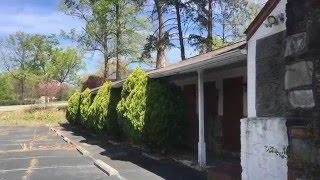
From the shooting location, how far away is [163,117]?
50.9 feet

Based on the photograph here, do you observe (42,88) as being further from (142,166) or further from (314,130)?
(314,130)

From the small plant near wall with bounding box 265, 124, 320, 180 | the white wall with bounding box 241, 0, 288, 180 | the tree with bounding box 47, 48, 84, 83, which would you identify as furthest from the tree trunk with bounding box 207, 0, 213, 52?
the tree with bounding box 47, 48, 84, 83

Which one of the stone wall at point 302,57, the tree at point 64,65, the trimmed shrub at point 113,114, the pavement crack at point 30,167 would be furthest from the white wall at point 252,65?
the tree at point 64,65

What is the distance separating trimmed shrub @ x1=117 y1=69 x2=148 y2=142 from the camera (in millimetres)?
15966

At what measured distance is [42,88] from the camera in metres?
72.0

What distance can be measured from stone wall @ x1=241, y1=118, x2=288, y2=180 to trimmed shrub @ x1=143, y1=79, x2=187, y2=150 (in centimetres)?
733

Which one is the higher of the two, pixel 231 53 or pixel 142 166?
pixel 231 53

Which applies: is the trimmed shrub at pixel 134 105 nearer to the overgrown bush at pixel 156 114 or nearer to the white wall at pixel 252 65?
the overgrown bush at pixel 156 114

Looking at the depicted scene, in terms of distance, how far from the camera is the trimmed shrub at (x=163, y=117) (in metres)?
15.5

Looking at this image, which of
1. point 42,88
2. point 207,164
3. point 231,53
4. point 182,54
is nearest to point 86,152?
point 207,164

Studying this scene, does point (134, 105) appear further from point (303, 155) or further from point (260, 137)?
point (303, 155)

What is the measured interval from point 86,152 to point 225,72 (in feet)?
19.0

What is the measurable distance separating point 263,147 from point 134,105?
903 centimetres

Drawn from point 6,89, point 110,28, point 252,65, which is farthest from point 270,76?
point 6,89
